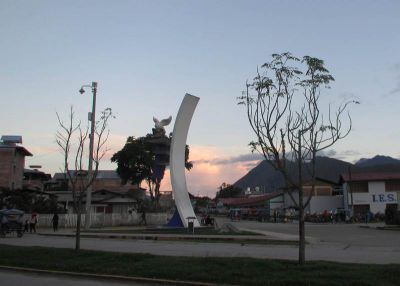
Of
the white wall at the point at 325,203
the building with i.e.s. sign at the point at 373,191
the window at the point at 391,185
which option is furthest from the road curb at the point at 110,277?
the white wall at the point at 325,203

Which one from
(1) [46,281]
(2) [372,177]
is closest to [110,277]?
(1) [46,281]

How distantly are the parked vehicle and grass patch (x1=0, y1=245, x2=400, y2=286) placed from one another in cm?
1510

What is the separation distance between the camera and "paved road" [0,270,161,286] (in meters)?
11.9

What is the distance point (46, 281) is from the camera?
12422mm

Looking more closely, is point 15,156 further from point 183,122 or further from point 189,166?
point 183,122

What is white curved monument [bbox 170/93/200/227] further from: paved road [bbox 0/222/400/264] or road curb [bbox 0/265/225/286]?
road curb [bbox 0/265/225/286]

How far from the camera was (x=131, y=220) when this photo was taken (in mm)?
50812

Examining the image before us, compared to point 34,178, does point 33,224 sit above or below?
below

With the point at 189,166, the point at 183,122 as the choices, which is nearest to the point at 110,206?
the point at 189,166

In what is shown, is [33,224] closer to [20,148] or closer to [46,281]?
Answer: [46,281]

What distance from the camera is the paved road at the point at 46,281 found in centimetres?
1195

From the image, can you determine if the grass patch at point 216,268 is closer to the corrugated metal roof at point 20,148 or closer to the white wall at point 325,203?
the corrugated metal roof at point 20,148

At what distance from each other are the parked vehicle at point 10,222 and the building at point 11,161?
34634mm

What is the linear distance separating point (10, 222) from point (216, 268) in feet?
71.2
